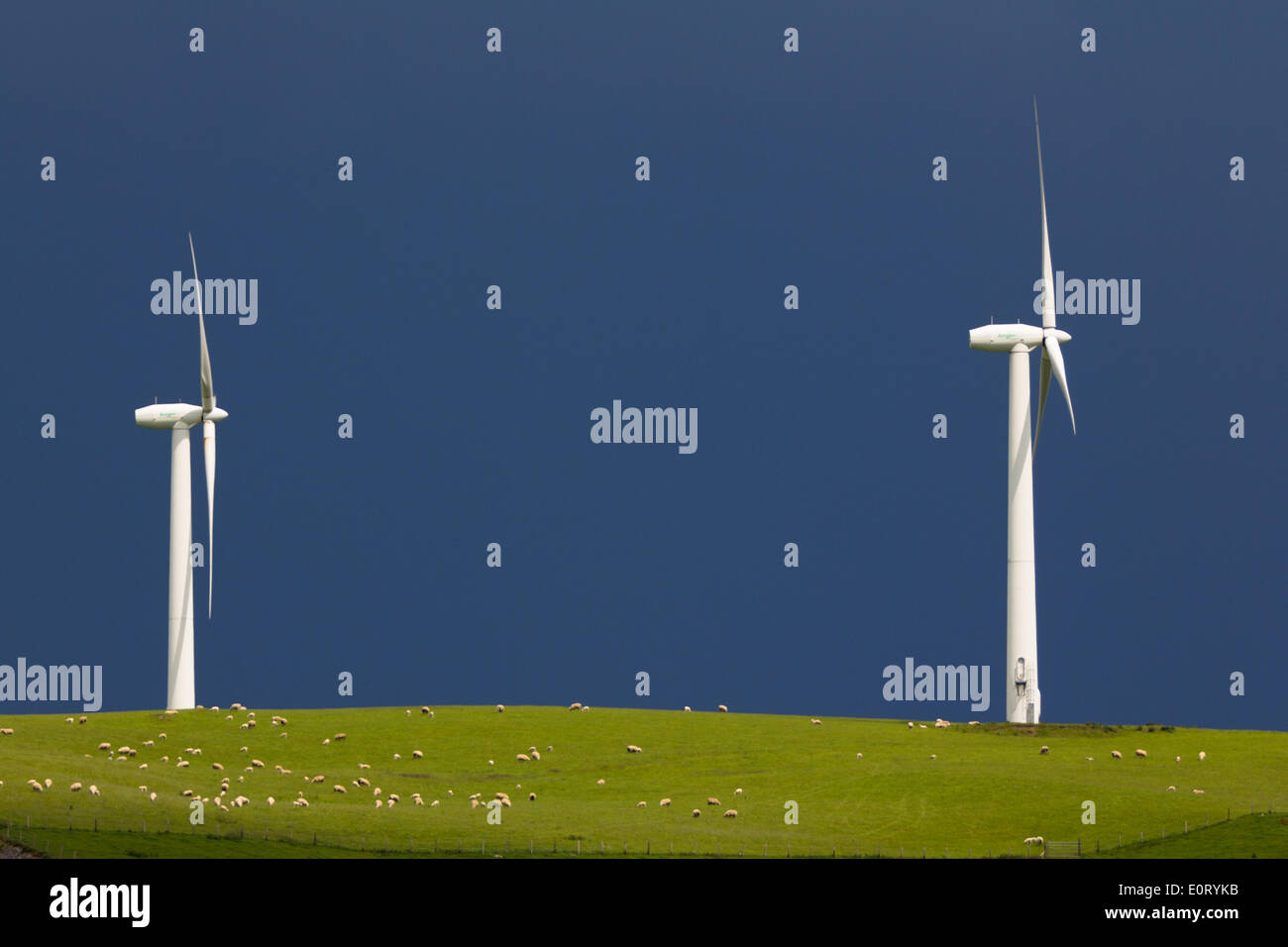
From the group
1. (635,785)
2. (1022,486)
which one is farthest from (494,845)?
(1022,486)

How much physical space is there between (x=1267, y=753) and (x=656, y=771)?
32.9 meters

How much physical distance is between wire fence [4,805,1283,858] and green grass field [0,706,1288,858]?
0.19m

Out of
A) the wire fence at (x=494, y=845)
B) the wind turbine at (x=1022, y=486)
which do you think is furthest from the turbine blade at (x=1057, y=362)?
the wire fence at (x=494, y=845)

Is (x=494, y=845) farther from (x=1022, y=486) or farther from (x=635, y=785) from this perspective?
(x=1022, y=486)

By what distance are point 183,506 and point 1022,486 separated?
56495mm

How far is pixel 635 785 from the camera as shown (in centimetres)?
9212

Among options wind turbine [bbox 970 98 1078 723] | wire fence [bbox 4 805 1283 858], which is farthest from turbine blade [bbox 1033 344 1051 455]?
wire fence [bbox 4 805 1283 858]

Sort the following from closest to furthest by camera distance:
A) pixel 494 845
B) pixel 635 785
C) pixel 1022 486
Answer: pixel 494 845
pixel 635 785
pixel 1022 486

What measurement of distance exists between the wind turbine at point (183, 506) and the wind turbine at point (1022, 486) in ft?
167

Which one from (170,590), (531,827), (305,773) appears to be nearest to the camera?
(531,827)

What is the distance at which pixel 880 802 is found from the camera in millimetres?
85125
